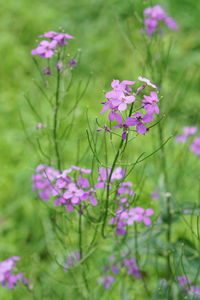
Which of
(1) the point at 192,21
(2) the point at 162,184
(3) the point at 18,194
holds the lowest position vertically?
(2) the point at 162,184

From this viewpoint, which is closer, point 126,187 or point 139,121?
point 139,121

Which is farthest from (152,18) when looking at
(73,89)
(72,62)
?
(73,89)

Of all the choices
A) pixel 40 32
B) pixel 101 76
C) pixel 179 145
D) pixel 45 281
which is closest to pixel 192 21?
pixel 101 76

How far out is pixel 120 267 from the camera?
5.41 feet

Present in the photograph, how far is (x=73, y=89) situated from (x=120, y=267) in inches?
90.2

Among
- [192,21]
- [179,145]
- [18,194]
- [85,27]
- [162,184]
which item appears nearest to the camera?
[162,184]

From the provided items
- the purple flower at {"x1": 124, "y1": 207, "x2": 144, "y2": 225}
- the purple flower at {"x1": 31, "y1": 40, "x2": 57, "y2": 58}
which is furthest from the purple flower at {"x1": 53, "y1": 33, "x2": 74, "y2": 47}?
the purple flower at {"x1": 124, "y1": 207, "x2": 144, "y2": 225}

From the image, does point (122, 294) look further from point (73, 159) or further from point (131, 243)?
point (73, 159)

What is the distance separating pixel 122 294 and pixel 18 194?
1.31m

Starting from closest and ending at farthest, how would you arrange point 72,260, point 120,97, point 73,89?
point 120,97
point 72,260
point 73,89

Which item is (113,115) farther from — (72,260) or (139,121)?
(72,260)

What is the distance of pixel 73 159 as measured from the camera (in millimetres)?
2859

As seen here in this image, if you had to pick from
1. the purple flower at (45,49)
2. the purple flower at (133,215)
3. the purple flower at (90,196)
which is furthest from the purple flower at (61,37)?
the purple flower at (133,215)

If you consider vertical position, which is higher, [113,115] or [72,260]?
[113,115]
